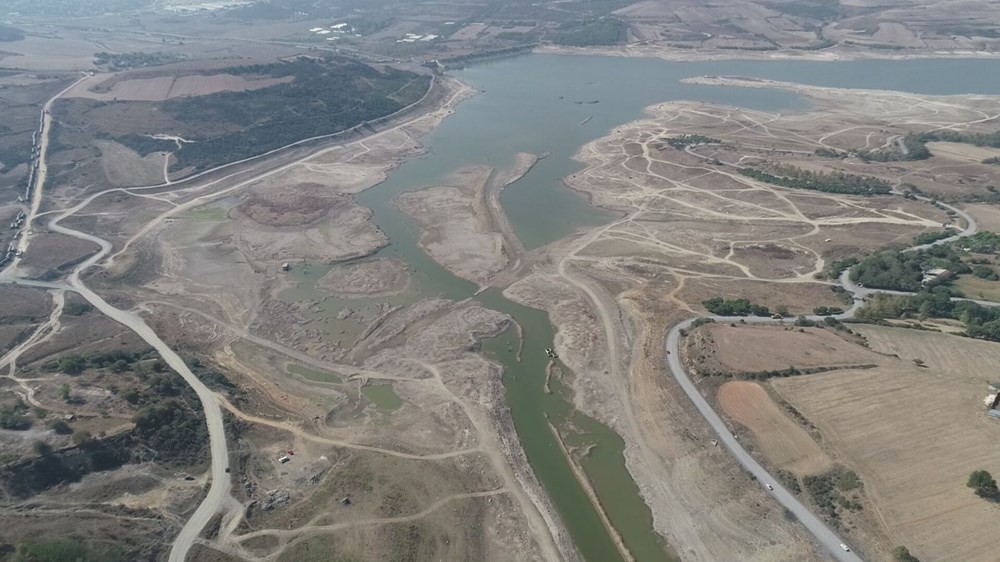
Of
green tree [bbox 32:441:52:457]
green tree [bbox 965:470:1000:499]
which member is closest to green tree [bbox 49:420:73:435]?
green tree [bbox 32:441:52:457]

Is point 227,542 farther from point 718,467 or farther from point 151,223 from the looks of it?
point 151,223

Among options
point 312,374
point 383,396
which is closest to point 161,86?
point 312,374

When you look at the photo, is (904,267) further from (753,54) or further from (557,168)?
(753,54)

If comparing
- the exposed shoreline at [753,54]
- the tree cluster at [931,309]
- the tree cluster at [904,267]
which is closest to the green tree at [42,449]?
the tree cluster at [931,309]

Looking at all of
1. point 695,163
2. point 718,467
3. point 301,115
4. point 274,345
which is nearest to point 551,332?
point 718,467

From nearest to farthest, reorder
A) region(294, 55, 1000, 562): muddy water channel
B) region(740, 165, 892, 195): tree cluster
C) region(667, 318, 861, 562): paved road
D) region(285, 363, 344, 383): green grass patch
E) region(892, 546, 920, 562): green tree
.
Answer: region(892, 546, 920, 562): green tree, region(667, 318, 861, 562): paved road, region(294, 55, 1000, 562): muddy water channel, region(285, 363, 344, 383): green grass patch, region(740, 165, 892, 195): tree cluster

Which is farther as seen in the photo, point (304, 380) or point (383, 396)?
point (304, 380)

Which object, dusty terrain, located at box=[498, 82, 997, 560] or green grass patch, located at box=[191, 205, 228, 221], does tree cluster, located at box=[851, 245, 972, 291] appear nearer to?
dusty terrain, located at box=[498, 82, 997, 560]
